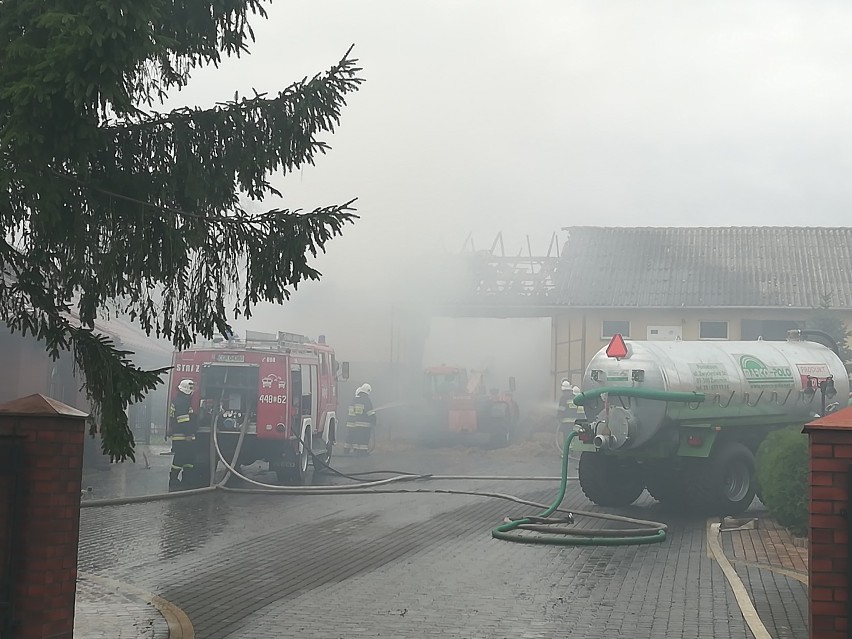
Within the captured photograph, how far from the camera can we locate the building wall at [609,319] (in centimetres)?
3444

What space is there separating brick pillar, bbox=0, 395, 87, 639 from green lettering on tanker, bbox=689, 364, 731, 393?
10867 millimetres

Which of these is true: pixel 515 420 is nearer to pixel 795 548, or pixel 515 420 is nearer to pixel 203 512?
pixel 203 512

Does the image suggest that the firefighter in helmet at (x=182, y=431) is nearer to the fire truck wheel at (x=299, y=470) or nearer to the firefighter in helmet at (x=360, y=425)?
the fire truck wheel at (x=299, y=470)

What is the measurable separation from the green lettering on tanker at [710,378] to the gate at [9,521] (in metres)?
11.0

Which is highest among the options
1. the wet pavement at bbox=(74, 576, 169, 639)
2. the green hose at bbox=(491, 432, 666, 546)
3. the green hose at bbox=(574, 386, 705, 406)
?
the green hose at bbox=(574, 386, 705, 406)

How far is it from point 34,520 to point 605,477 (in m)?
11.1

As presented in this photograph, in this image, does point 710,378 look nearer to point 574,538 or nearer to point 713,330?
point 574,538

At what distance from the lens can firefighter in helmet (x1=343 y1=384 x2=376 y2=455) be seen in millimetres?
26250

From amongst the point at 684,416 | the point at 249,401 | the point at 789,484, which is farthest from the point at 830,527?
the point at 249,401

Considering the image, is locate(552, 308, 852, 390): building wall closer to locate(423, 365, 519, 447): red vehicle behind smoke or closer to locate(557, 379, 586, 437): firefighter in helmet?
locate(423, 365, 519, 447): red vehicle behind smoke

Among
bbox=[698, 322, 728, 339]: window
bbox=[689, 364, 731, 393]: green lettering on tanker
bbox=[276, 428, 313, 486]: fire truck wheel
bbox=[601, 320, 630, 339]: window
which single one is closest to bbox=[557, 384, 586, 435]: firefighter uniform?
bbox=[276, 428, 313, 486]: fire truck wheel

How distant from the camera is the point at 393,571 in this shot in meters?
10.4

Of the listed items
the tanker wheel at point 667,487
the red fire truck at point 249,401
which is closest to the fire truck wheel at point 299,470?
the red fire truck at point 249,401

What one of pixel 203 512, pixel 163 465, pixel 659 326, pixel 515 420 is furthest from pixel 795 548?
pixel 659 326
